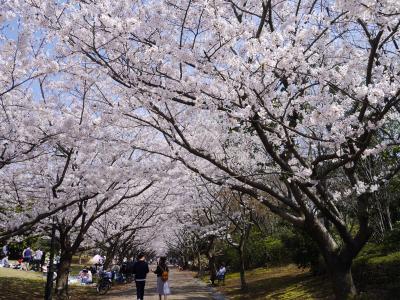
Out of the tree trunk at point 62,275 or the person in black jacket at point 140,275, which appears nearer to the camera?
the person in black jacket at point 140,275

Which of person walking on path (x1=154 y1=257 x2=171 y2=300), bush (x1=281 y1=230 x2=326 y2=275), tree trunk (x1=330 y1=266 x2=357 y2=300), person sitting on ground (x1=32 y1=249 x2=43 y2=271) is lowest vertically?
tree trunk (x1=330 y1=266 x2=357 y2=300)

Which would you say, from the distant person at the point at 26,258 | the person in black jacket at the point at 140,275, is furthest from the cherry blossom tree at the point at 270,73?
the distant person at the point at 26,258

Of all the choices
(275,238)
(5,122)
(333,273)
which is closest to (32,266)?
(275,238)

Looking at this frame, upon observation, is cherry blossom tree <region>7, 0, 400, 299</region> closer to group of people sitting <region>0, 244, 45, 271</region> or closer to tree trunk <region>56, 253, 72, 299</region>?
tree trunk <region>56, 253, 72, 299</region>

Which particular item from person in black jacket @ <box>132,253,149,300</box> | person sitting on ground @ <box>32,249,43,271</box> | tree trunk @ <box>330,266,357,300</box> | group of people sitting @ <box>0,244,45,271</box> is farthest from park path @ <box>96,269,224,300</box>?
group of people sitting @ <box>0,244,45,271</box>

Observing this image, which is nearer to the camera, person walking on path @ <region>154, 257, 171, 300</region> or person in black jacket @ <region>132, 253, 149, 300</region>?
person in black jacket @ <region>132, 253, 149, 300</region>

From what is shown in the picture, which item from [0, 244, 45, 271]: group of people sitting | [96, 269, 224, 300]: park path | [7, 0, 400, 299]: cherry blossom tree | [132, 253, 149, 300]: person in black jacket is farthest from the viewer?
[0, 244, 45, 271]: group of people sitting

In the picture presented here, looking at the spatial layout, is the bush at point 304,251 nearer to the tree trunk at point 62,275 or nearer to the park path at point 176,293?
the park path at point 176,293

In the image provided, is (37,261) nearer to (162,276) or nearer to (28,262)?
(28,262)

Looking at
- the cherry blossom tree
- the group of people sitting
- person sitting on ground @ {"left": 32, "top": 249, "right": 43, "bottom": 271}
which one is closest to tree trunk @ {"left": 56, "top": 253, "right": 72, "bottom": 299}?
the cherry blossom tree

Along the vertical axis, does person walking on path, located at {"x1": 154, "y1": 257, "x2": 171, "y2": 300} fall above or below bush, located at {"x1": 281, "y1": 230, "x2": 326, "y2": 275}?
below

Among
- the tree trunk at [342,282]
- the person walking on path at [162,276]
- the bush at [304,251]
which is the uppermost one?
the bush at [304,251]

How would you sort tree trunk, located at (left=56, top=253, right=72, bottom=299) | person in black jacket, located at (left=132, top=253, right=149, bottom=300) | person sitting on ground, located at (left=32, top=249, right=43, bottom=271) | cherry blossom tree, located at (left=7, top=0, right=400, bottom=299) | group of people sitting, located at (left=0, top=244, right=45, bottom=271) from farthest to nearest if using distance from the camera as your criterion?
person sitting on ground, located at (left=32, top=249, right=43, bottom=271) < group of people sitting, located at (left=0, top=244, right=45, bottom=271) < tree trunk, located at (left=56, top=253, right=72, bottom=299) < person in black jacket, located at (left=132, top=253, right=149, bottom=300) < cherry blossom tree, located at (left=7, top=0, right=400, bottom=299)

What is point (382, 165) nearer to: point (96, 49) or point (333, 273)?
point (333, 273)
